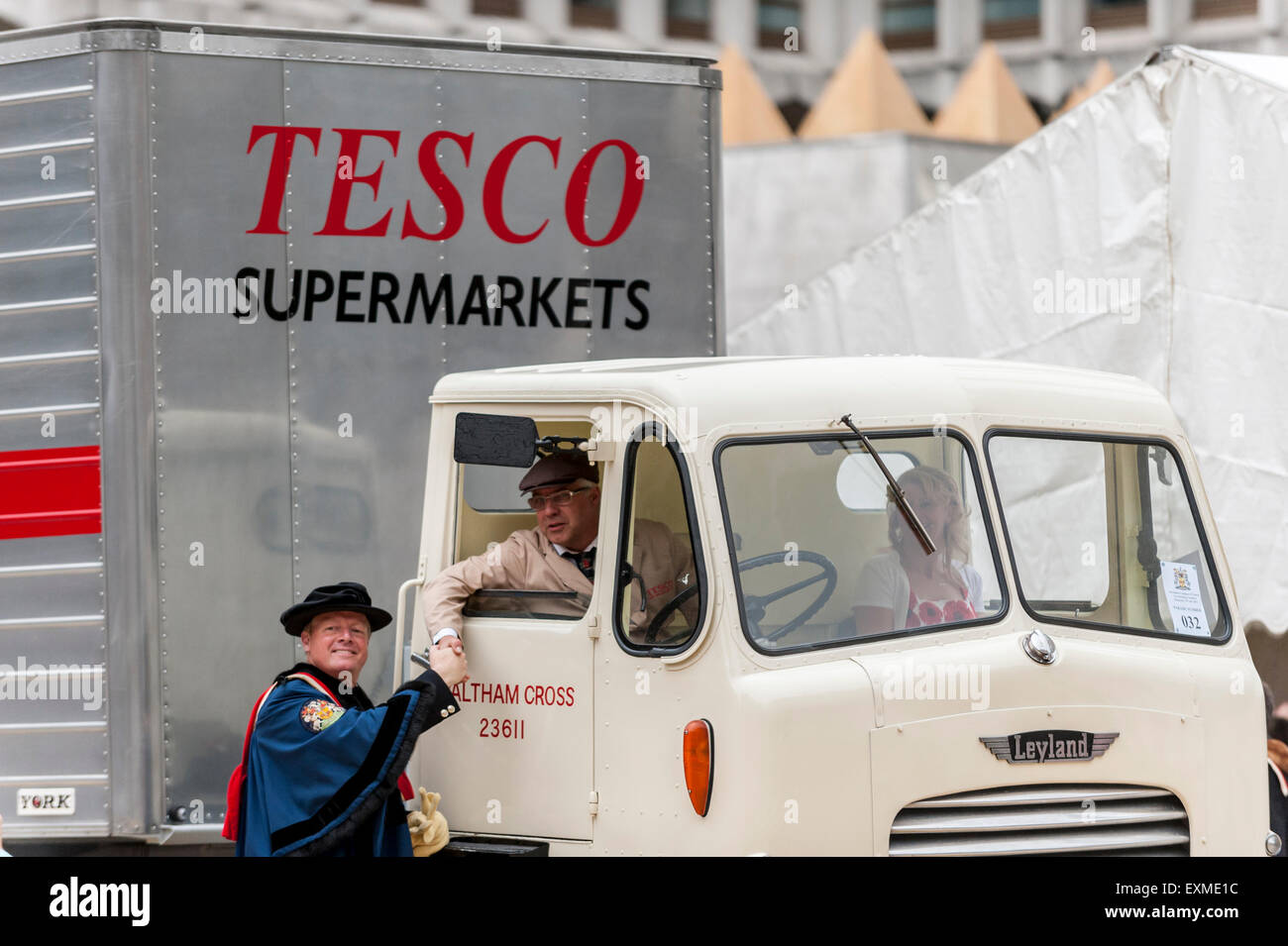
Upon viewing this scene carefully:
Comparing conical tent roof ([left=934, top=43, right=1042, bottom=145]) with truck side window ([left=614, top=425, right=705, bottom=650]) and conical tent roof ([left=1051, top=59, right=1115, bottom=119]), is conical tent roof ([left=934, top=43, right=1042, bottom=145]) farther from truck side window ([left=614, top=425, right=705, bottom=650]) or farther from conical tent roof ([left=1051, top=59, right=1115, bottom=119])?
truck side window ([left=614, top=425, right=705, bottom=650])

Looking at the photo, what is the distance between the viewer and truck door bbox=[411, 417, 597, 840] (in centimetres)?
516

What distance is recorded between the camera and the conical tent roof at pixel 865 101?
97.1ft

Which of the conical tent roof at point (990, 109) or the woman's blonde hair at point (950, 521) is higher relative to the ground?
the conical tent roof at point (990, 109)

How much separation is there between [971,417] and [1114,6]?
131 feet

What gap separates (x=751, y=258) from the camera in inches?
786

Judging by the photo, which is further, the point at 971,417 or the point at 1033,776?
the point at 971,417

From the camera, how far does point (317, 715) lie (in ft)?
16.7

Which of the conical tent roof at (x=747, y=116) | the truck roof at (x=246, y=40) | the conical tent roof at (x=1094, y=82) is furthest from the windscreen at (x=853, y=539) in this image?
the conical tent roof at (x=1094, y=82)

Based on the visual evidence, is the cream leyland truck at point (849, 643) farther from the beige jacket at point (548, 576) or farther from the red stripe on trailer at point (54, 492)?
the red stripe on trailer at point (54, 492)

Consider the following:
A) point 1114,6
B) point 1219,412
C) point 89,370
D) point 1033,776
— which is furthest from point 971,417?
point 1114,6

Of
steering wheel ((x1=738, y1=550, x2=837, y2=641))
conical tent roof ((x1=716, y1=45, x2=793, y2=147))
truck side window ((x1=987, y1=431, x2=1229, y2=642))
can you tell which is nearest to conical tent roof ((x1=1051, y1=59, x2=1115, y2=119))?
conical tent roof ((x1=716, y1=45, x2=793, y2=147))

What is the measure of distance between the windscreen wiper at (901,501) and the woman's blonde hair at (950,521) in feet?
0.08
